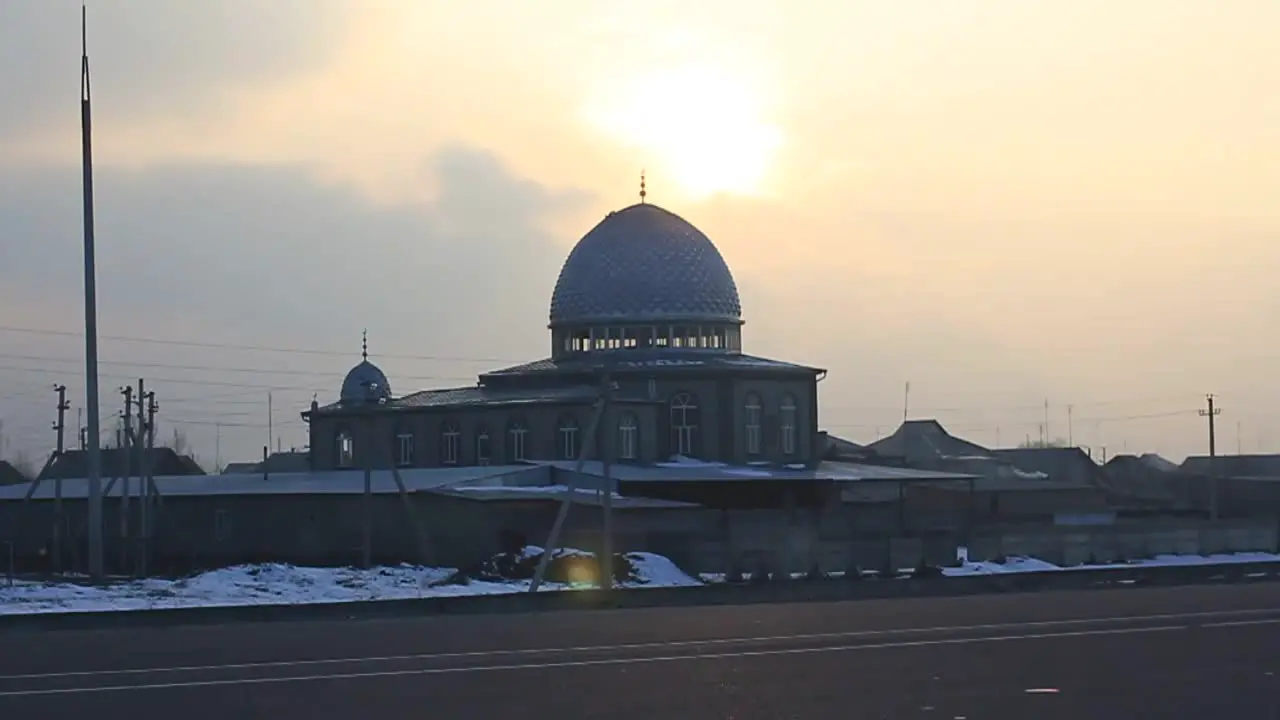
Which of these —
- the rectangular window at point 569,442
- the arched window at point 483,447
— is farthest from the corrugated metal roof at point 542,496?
the arched window at point 483,447

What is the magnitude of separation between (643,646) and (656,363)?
45.8m

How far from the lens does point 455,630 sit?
1043 inches

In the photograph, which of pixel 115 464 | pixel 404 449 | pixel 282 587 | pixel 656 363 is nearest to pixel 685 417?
pixel 656 363

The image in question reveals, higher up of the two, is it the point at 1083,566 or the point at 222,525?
the point at 222,525

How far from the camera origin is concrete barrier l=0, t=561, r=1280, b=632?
28.3 metres

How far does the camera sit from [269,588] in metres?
35.4

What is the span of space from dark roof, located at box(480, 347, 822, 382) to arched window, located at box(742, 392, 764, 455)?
1153mm

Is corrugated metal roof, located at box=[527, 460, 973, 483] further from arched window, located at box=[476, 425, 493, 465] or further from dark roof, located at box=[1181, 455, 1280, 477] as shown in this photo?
dark roof, located at box=[1181, 455, 1280, 477]

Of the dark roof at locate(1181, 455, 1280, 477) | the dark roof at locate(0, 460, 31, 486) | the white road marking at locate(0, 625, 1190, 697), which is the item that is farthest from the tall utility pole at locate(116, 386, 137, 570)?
the dark roof at locate(1181, 455, 1280, 477)

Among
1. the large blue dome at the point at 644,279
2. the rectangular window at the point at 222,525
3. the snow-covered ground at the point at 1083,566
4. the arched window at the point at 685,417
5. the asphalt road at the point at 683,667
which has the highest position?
the large blue dome at the point at 644,279

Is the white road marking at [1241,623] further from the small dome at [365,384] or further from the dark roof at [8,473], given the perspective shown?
the dark roof at [8,473]

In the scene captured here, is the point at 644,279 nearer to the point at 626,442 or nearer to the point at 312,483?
the point at 626,442

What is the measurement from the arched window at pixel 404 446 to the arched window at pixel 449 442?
1433mm

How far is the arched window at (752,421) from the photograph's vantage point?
224 feet
